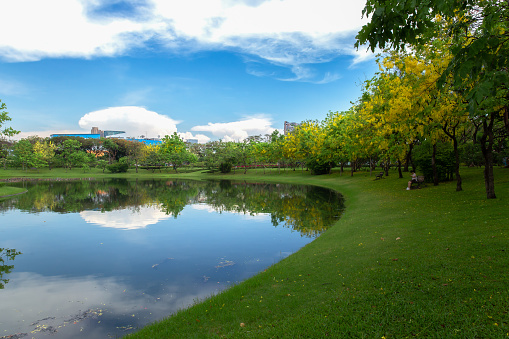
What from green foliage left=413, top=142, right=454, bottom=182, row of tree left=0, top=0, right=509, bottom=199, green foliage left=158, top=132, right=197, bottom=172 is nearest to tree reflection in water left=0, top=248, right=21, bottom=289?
row of tree left=0, top=0, right=509, bottom=199

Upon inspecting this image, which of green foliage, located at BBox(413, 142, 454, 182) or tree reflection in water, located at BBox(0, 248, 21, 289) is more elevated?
green foliage, located at BBox(413, 142, 454, 182)

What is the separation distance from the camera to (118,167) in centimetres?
8362

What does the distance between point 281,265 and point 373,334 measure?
16.6ft

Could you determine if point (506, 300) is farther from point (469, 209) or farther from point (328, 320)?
point (469, 209)

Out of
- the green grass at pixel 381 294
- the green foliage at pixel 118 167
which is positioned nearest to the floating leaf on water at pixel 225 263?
the green grass at pixel 381 294

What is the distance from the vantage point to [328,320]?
4.99 meters

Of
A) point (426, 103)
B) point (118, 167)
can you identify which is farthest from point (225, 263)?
point (118, 167)

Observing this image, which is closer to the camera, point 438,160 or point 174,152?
point 438,160

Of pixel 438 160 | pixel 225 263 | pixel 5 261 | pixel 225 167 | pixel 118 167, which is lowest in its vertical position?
pixel 225 263

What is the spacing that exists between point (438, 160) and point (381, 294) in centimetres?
2268

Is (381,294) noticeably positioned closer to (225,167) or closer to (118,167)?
(225,167)

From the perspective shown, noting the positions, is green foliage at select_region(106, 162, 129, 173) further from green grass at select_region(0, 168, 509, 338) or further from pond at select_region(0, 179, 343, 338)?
green grass at select_region(0, 168, 509, 338)

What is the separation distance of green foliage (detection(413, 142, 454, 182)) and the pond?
369 inches

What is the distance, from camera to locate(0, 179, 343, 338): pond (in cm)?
738
